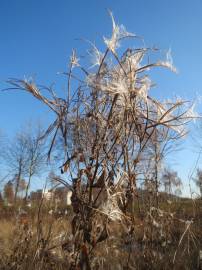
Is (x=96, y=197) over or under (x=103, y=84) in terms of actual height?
under

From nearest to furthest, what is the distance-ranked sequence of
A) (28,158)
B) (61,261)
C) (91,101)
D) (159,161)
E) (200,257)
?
1. (91,101)
2. (159,161)
3. (61,261)
4. (200,257)
5. (28,158)

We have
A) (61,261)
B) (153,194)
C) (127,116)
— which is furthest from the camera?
(153,194)

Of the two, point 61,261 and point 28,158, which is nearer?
point 61,261

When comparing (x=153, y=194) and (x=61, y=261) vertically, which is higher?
(x=153, y=194)

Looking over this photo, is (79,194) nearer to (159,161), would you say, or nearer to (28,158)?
(159,161)

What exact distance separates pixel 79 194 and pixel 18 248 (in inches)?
69.6

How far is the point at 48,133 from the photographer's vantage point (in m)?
1.66

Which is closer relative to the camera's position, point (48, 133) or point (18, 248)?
point (48, 133)

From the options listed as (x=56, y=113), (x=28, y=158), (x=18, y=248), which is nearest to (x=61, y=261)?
(x=18, y=248)

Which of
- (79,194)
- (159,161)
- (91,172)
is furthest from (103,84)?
(159,161)

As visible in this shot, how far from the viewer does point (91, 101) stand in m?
1.68

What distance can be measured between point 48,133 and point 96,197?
0.42 m

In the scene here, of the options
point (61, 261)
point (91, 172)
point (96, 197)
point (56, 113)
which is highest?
point (56, 113)

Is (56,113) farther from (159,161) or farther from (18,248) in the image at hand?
(18,248)
